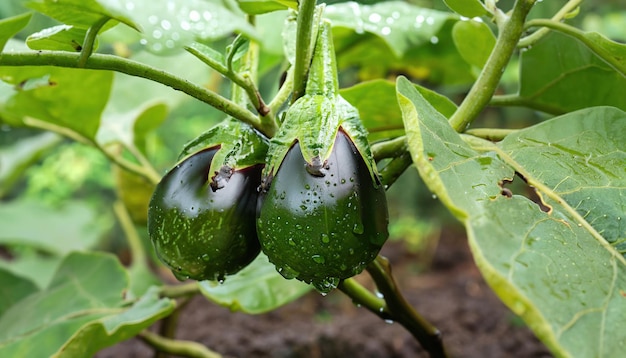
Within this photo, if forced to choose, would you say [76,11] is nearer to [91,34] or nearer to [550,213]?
[91,34]

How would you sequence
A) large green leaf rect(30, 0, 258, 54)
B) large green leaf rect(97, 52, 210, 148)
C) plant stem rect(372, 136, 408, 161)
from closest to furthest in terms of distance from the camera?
Answer: large green leaf rect(30, 0, 258, 54) → plant stem rect(372, 136, 408, 161) → large green leaf rect(97, 52, 210, 148)

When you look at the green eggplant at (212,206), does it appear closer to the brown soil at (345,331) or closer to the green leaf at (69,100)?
the green leaf at (69,100)

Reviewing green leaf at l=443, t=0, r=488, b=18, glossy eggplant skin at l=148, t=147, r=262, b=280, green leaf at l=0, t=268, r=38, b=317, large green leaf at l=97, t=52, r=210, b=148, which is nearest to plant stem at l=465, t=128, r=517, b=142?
green leaf at l=443, t=0, r=488, b=18

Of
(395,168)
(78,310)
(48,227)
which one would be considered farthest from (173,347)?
(48,227)

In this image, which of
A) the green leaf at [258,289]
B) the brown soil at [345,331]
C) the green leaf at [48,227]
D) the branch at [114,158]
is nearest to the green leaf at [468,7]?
the green leaf at [258,289]

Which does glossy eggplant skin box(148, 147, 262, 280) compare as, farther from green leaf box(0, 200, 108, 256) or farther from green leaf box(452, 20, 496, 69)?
green leaf box(0, 200, 108, 256)

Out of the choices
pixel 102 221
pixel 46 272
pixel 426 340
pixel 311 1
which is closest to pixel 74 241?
pixel 46 272
